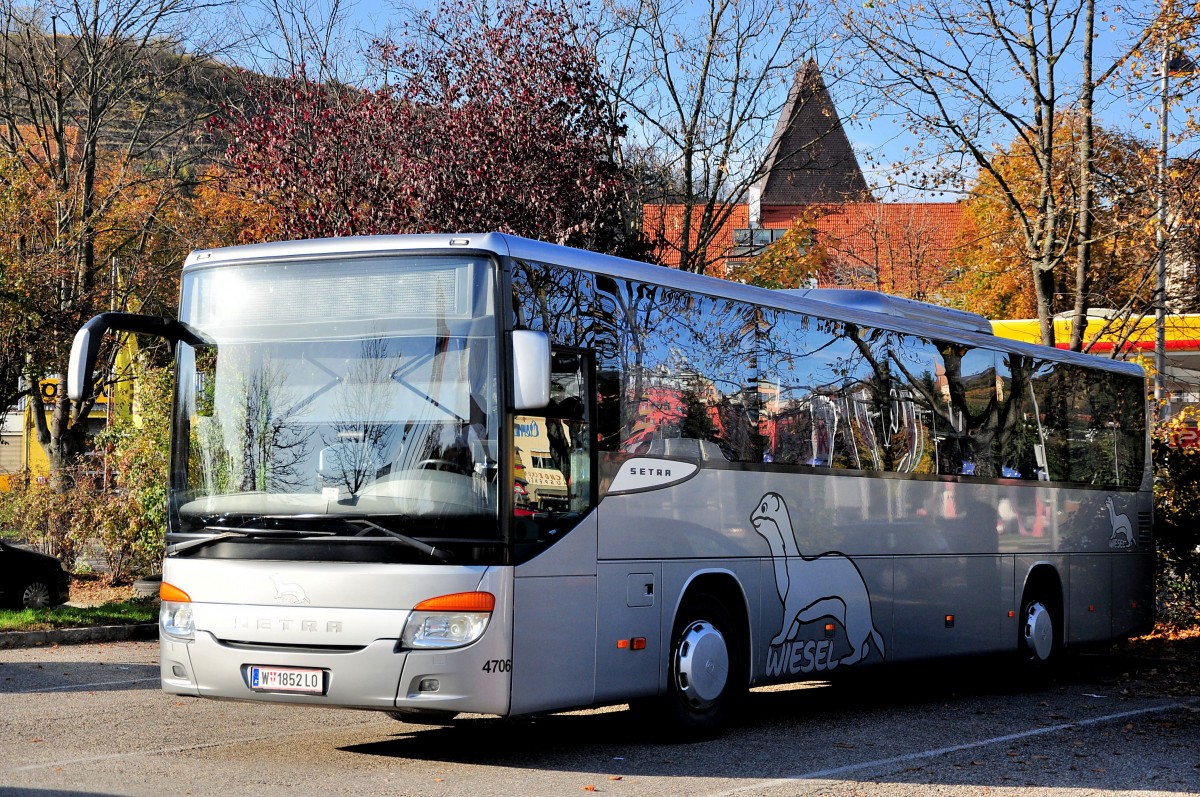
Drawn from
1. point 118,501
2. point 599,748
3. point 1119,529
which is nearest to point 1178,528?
point 1119,529

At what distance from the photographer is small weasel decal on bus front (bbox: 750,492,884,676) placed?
11036 mm

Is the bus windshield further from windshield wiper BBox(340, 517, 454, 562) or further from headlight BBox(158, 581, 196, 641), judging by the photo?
headlight BBox(158, 581, 196, 641)

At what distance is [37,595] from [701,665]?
45.5 feet

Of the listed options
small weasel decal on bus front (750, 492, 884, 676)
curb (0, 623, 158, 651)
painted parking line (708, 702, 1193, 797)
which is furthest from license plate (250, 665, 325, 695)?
curb (0, 623, 158, 651)

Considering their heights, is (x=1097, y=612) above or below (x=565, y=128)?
below

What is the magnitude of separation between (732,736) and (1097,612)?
284 inches

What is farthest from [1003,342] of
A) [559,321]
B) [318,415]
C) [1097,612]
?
[318,415]

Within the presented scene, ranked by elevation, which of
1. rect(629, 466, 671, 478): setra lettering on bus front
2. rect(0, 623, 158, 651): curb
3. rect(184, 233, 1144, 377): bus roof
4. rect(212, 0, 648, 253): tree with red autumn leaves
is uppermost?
rect(212, 0, 648, 253): tree with red autumn leaves

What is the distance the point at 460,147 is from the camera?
902 inches

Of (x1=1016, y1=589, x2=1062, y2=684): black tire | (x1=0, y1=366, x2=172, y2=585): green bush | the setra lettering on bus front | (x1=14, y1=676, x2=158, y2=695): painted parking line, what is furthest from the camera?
(x1=0, y1=366, x2=172, y2=585): green bush

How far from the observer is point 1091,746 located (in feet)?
34.1

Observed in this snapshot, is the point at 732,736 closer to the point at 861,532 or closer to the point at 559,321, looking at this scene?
the point at 861,532

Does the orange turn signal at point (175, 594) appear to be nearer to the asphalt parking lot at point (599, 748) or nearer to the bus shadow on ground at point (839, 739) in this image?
the asphalt parking lot at point (599, 748)

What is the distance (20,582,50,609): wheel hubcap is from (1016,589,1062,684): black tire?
1363cm
